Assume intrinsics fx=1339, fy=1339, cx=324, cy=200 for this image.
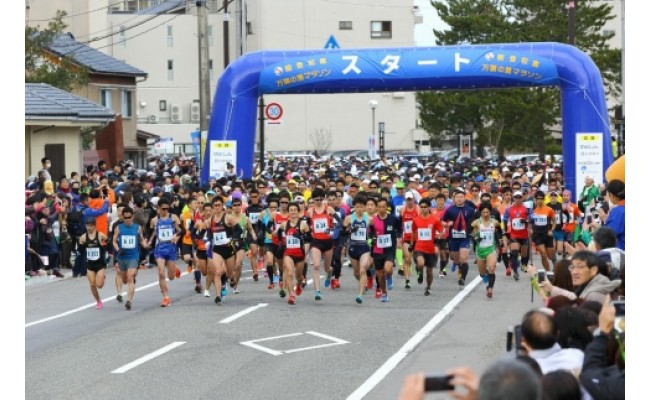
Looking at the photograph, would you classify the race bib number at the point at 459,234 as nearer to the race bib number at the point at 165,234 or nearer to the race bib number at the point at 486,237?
the race bib number at the point at 486,237

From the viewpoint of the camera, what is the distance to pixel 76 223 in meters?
25.2

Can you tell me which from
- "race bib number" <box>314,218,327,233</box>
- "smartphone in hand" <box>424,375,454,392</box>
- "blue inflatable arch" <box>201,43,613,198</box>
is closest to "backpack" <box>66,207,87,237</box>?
"blue inflatable arch" <box>201,43,613,198</box>

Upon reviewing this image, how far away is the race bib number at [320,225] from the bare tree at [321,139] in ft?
193

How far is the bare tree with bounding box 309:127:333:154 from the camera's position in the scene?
79312 mm

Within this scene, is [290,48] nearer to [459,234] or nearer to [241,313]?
[459,234]

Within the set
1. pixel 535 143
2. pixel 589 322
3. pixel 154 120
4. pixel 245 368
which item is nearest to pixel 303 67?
pixel 245 368

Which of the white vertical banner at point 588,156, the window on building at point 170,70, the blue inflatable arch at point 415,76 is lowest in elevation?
the white vertical banner at point 588,156

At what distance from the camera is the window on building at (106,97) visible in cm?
5606

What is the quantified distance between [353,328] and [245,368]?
10.9ft

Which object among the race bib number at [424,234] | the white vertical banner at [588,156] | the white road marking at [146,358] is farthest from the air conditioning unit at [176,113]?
the white road marking at [146,358]

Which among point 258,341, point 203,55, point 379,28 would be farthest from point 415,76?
point 379,28

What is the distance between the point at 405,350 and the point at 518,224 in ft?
25.9

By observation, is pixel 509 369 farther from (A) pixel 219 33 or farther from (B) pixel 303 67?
(A) pixel 219 33

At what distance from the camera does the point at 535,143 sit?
6594 centimetres
